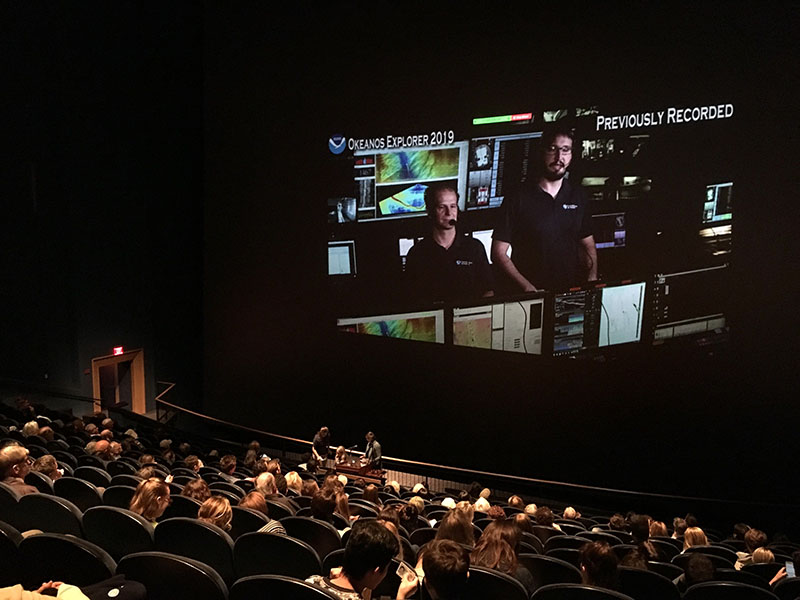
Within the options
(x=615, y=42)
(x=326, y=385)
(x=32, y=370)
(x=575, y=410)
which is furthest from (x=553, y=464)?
(x=32, y=370)

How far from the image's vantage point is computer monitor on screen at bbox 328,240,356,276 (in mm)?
13172

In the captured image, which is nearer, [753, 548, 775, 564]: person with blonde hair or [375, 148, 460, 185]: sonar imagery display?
[753, 548, 775, 564]: person with blonde hair

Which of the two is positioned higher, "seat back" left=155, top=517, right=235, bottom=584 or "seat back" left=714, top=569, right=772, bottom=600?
"seat back" left=155, top=517, right=235, bottom=584

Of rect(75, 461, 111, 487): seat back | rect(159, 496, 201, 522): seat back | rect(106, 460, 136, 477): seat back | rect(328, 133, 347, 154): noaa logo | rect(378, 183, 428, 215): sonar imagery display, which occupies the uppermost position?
rect(328, 133, 347, 154): noaa logo

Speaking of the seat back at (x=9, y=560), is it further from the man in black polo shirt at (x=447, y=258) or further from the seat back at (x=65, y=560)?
the man in black polo shirt at (x=447, y=258)

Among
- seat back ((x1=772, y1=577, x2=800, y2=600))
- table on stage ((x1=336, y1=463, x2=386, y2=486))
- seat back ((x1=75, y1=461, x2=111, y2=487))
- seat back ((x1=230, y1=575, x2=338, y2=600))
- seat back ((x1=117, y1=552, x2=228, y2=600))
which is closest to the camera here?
seat back ((x1=230, y1=575, x2=338, y2=600))

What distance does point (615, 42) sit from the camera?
34.4ft

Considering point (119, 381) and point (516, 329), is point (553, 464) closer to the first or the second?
point (516, 329)

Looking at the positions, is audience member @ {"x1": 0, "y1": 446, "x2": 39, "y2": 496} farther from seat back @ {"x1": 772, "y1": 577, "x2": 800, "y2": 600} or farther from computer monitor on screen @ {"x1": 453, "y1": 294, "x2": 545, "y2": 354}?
computer monitor on screen @ {"x1": 453, "y1": 294, "x2": 545, "y2": 354}

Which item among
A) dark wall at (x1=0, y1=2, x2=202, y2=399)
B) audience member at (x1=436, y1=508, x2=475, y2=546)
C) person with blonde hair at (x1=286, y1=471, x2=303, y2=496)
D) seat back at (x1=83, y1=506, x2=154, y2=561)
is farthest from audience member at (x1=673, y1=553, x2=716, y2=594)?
dark wall at (x1=0, y1=2, x2=202, y2=399)

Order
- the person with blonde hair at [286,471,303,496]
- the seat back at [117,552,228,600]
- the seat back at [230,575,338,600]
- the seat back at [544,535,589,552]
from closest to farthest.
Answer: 1. the seat back at [230,575,338,600]
2. the seat back at [117,552,228,600]
3. the seat back at [544,535,589,552]
4. the person with blonde hair at [286,471,303,496]

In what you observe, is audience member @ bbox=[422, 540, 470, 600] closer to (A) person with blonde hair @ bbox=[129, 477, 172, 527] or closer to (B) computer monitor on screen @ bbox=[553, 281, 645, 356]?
(A) person with blonde hair @ bbox=[129, 477, 172, 527]

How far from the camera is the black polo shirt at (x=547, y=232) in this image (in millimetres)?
10859

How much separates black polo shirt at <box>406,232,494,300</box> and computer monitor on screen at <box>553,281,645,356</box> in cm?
131
